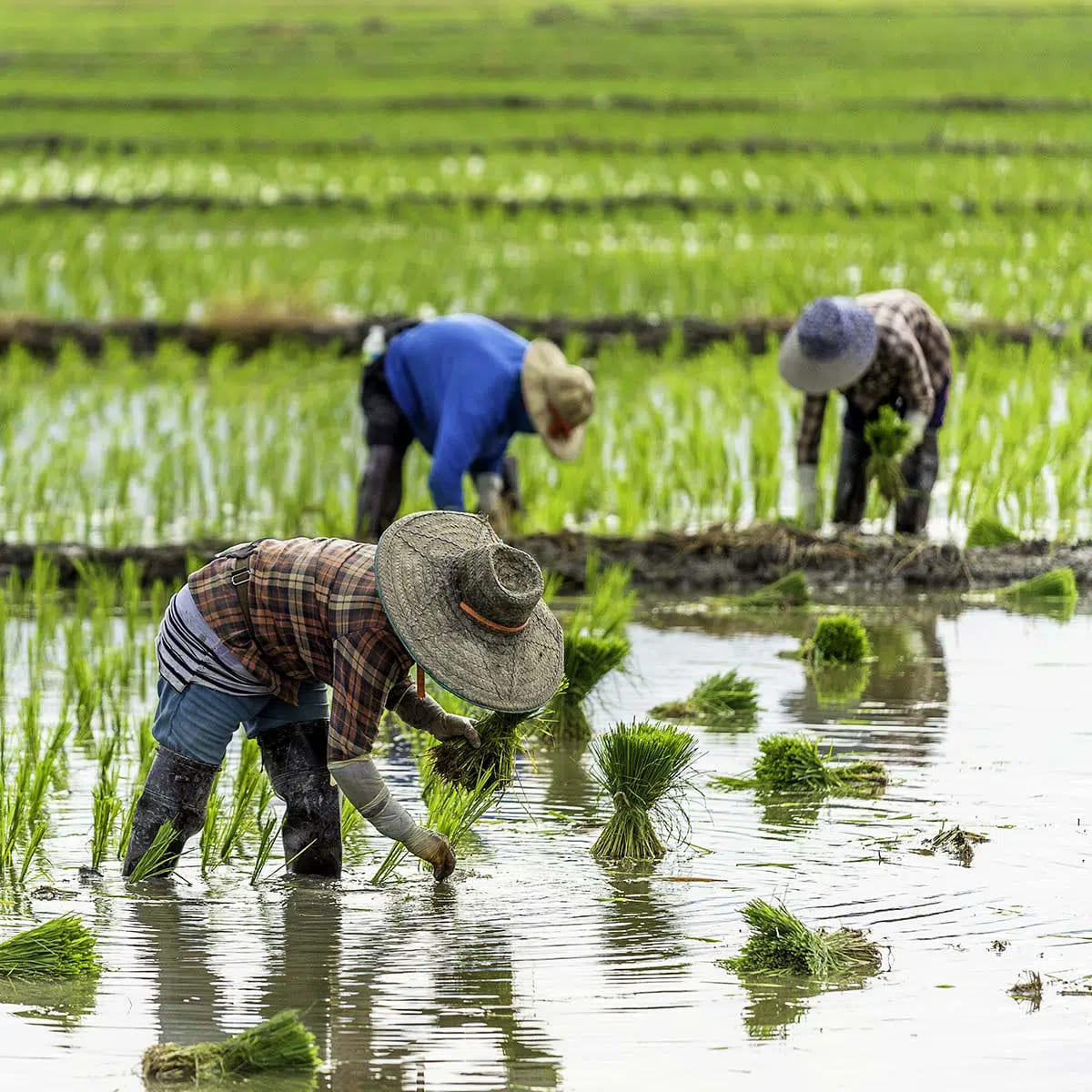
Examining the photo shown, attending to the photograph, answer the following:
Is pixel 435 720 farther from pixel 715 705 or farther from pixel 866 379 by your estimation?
pixel 866 379

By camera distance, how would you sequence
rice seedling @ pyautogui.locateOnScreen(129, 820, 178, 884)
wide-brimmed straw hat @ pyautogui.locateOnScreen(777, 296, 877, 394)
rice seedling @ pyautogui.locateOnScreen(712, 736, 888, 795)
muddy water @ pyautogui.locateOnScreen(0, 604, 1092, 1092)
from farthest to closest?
wide-brimmed straw hat @ pyautogui.locateOnScreen(777, 296, 877, 394), rice seedling @ pyautogui.locateOnScreen(712, 736, 888, 795), rice seedling @ pyautogui.locateOnScreen(129, 820, 178, 884), muddy water @ pyautogui.locateOnScreen(0, 604, 1092, 1092)

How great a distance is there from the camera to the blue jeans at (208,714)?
401cm

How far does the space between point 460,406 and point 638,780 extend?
2.08m

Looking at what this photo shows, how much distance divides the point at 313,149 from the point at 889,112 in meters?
6.49

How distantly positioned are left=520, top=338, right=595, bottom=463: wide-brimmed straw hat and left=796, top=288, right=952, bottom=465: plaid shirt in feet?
4.35

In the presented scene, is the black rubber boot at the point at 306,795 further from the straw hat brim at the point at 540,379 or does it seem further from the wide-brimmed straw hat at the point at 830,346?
the wide-brimmed straw hat at the point at 830,346

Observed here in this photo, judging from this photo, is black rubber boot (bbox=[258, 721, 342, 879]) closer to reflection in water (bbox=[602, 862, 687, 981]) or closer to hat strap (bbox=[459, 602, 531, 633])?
reflection in water (bbox=[602, 862, 687, 981])

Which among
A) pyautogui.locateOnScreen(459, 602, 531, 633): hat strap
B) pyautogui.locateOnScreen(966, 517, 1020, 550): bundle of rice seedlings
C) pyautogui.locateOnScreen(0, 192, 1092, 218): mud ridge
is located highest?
pyautogui.locateOnScreen(0, 192, 1092, 218): mud ridge

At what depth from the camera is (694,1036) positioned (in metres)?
3.22

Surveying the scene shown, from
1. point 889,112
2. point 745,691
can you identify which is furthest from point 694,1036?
point 889,112

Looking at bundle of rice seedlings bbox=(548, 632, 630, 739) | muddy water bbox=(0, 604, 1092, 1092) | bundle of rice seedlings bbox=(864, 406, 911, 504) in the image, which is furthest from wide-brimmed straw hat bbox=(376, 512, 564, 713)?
bundle of rice seedlings bbox=(864, 406, 911, 504)

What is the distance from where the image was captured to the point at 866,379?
23.1 feet

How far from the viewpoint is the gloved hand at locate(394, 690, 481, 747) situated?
3896 millimetres

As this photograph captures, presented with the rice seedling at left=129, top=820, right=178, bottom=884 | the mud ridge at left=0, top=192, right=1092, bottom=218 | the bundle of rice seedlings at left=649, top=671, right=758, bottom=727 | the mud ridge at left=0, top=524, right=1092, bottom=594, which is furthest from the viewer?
the mud ridge at left=0, top=192, right=1092, bottom=218
